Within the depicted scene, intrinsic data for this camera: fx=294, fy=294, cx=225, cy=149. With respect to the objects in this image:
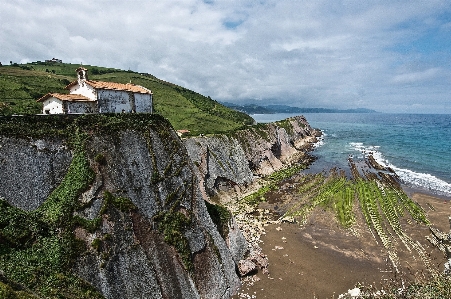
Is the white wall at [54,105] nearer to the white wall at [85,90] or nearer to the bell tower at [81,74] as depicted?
the white wall at [85,90]

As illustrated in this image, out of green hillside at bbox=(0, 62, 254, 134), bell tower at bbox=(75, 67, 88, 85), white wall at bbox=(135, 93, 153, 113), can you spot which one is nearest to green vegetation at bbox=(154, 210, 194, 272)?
white wall at bbox=(135, 93, 153, 113)

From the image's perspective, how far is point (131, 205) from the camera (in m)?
24.4

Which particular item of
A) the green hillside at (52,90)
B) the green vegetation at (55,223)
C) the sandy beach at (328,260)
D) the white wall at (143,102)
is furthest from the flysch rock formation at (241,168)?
the green vegetation at (55,223)

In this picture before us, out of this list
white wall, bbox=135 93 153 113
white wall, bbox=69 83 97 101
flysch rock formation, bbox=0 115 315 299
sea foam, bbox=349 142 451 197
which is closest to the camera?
flysch rock formation, bbox=0 115 315 299

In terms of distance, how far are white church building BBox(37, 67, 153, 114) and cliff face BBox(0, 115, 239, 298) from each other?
7008 millimetres

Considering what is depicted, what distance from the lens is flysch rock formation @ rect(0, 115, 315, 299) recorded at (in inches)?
831

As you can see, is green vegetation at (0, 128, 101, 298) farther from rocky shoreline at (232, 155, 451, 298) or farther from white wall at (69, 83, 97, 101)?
rocky shoreline at (232, 155, 451, 298)

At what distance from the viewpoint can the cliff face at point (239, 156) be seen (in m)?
51.2

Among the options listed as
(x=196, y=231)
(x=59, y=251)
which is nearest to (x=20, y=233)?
(x=59, y=251)

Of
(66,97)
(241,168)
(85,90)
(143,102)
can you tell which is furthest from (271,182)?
(66,97)

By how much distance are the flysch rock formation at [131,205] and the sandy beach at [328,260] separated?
3066mm

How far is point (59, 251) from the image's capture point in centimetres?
2002

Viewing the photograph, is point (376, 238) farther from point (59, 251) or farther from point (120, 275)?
Answer: point (59, 251)

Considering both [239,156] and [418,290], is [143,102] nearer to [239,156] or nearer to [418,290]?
[239,156]
